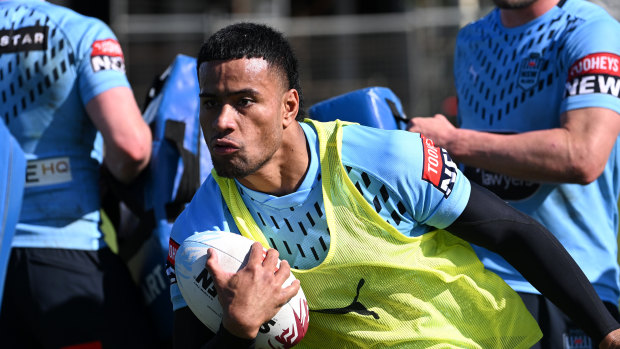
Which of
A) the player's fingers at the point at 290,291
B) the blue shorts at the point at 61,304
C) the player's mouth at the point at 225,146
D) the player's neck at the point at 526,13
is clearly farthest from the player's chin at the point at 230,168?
the player's neck at the point at 526,13

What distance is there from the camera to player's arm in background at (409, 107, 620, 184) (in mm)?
3318

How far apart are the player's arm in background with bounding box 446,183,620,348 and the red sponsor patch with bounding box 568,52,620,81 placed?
860mm

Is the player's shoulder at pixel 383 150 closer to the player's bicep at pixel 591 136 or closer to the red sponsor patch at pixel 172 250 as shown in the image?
the red sponsor patch at pixel 172 250

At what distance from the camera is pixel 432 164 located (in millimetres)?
2791

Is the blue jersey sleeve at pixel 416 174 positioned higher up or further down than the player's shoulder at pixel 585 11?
further down

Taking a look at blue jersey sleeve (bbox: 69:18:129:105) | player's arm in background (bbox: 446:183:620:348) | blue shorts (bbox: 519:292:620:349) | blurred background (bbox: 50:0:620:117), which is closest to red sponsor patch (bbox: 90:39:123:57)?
blue jersey sleeve (bbox: 69:18:129:105)

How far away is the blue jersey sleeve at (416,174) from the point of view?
109 inches

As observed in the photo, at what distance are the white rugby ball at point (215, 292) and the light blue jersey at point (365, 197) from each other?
0.13 m

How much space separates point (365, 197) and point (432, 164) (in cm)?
24

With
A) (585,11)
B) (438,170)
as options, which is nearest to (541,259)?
(438,170)

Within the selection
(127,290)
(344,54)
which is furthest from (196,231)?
(344,54)

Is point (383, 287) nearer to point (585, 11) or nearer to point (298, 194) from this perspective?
point (298, 194)

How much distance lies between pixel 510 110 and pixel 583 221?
537 mm

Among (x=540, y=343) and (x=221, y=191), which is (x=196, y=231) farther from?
(x=540, y=343)
